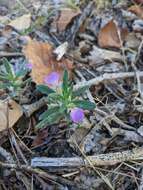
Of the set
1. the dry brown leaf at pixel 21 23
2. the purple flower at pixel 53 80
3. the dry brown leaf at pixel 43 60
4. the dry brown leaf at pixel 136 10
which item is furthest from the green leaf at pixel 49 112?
the dry brown leaf at pixel 136 10

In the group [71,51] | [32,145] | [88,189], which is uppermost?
[71,51]

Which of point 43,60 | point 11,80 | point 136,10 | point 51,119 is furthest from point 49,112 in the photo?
point 136,10

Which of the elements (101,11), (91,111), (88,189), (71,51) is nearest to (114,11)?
(101,11)

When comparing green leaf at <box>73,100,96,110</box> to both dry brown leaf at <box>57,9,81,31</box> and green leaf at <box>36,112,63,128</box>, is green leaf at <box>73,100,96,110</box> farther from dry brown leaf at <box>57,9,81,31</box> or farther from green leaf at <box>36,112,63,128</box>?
dry brown leaf at <box>57,9,81,31</box>

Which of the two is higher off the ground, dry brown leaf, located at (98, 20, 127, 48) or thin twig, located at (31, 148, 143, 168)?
dry brown leaf, located at (98, 20, 127, 48)

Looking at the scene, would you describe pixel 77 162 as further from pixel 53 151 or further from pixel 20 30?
pixel 20 30

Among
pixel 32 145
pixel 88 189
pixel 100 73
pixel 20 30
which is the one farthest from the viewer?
pixel 20 30

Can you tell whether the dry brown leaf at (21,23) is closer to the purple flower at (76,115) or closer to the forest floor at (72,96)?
the forest floor at (72,96)

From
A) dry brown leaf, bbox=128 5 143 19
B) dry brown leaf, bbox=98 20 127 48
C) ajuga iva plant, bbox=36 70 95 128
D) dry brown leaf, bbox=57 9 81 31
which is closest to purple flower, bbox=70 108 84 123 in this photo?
ajuga iva plant, bbox=36 70 95 128

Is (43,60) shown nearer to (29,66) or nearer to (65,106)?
(29,66)
